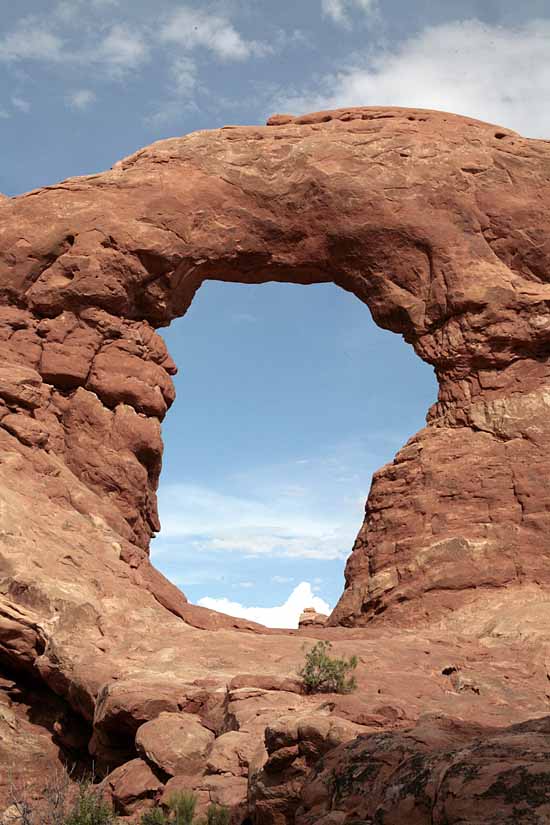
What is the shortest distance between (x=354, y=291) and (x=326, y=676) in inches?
398

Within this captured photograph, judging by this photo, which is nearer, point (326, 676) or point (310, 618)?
point (326, 676)

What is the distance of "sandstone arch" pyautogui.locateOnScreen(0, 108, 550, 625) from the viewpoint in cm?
1623

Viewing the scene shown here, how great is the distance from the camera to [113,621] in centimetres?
1311

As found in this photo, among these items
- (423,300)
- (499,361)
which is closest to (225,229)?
(423,300)

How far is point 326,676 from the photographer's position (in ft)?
36.1

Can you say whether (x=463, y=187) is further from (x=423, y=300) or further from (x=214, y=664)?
(x=214, y=664)

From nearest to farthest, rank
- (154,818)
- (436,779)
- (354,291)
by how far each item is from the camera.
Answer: (436,779) → (154,818) → (354,291)

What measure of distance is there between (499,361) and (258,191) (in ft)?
19.5

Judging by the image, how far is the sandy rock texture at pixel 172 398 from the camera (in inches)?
467

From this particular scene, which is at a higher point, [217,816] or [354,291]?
[354,291]

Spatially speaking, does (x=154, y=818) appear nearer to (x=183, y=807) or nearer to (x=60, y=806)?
(x=183, y=807)

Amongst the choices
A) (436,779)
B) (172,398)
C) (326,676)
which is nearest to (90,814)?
(326,676)

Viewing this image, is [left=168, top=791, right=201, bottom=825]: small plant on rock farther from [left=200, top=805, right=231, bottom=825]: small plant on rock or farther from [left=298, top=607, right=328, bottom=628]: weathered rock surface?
[left=298, top=607, right=328, bottom=628]: weathered rock surface

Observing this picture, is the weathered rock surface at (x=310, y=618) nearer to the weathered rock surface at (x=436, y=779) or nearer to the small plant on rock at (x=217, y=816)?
the small plant on rock at (x=217, y=816)
